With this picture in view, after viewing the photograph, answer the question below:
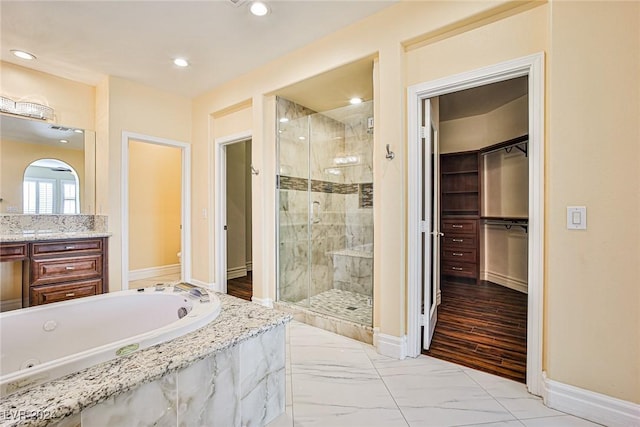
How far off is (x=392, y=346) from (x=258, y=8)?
2749 millimetres

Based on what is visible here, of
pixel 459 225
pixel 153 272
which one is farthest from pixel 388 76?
pixel 153 272

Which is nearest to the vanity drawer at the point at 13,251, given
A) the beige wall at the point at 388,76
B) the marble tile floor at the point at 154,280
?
the marble tile floor at the point at 154,280

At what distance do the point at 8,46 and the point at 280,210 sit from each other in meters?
2.97

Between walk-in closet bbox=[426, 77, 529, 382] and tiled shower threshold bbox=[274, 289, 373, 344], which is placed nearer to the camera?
tiled shower threshold bbox=[274, 289, 373, 344]

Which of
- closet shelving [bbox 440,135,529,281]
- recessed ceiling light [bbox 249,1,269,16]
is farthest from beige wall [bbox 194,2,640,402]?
closet shelving [bbox 440,135,529,281]

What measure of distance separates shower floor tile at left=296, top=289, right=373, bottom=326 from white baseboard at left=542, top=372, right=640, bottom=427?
49.6 inches

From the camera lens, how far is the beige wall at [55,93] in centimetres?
313

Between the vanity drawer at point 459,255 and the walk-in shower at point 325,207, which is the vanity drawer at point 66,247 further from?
the vanity drawer at point 459,255

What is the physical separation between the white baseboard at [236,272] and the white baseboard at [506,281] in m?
Answer: 3.80

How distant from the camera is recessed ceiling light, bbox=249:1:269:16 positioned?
2.25m

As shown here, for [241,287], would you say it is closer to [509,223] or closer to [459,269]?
[459,269]

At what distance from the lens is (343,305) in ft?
10.7

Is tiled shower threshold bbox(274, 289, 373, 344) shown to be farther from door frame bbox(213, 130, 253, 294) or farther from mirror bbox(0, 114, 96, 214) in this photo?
mirror bbox(0, 114, 96, 214)

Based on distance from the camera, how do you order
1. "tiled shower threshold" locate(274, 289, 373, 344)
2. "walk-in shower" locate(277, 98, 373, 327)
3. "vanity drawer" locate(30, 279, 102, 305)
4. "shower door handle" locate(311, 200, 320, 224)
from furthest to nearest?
"shower door handle" locate(311, 200, 320, 224)
"walk-in shower" locate(277, 98, 373, 327)
"vanity drawer" locate(30, 279, 102, 305)
"tiled shower threshold" locate(274, 289, 373, 344)
